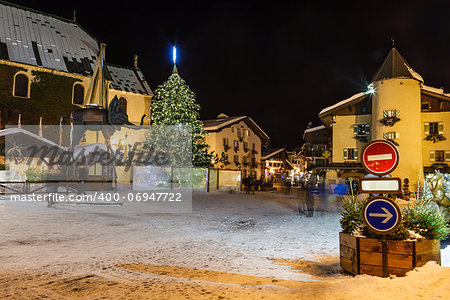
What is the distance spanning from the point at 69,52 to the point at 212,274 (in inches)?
1427

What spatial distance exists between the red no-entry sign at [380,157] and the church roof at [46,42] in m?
33.3

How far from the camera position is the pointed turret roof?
3884 centimetres

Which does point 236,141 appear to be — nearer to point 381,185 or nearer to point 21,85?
point 21,85

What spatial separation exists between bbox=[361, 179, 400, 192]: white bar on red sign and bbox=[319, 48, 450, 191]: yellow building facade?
117 ft

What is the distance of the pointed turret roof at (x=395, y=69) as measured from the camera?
1529 inches

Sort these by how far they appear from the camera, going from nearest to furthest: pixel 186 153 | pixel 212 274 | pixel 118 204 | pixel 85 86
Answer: pixel 212 274 < pixel 118 204 < pixel 186 153 < pixel 85 86

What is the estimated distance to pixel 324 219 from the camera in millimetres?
13773

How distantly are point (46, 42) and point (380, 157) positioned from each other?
3741cm

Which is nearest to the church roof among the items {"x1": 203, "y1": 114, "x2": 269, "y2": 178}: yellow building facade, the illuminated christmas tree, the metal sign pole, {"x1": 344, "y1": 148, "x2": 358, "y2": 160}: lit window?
the illuminated christmas tree

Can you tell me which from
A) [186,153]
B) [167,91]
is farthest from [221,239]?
[167,91]

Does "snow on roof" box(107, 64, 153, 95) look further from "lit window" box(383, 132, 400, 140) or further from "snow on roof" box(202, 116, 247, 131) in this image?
"lit window" box(383, 132, 400, 140)

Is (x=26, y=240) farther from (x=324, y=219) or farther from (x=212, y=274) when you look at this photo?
(x=324, y=219)

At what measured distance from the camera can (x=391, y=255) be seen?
527 centimetres

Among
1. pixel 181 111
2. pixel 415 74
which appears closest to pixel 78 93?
pixel 181 111
